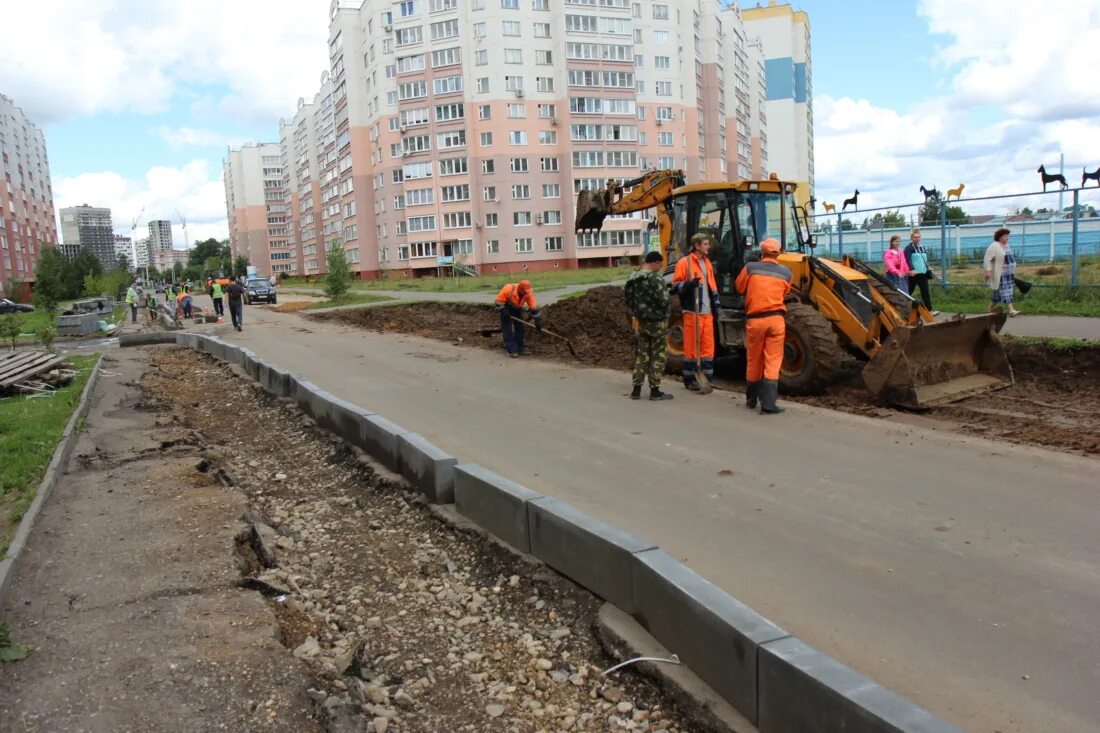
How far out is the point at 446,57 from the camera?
67.4 m

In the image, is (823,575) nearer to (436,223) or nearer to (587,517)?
(587,517)

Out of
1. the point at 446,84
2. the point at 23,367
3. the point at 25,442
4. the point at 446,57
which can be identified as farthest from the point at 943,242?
the point at 446,57

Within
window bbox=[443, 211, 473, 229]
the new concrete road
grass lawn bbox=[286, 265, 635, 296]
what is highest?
window bbox=[443, 211, 473, 229]

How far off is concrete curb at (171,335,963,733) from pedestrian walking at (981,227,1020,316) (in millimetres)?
11576

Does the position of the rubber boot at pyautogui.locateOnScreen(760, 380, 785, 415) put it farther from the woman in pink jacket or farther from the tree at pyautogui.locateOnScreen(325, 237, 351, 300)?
the tree at pyautogui.locateOnScreen(325, 237, 351, 300)

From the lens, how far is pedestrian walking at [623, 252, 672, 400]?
9.67 m

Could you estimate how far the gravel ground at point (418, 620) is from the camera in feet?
11.4

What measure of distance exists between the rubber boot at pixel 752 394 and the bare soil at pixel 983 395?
Answer: 2.46 ft

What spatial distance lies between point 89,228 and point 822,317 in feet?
681

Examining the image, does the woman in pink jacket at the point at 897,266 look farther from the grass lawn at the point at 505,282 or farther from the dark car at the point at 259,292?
the dark car at the point at 259,292

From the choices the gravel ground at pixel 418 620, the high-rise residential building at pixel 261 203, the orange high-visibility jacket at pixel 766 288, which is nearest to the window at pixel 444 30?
the orange high-visibility jacket at pixel 766 288

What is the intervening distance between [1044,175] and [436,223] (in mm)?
56823

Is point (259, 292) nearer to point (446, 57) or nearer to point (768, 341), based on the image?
point (446, 57)

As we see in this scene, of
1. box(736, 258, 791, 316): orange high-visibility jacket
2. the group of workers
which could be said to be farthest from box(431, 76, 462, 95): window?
box(736, 258, 791, 316): orange high-visibility jacket
